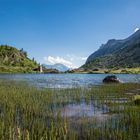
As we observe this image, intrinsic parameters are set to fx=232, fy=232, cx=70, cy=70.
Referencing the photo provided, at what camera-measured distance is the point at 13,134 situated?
15.8 metres

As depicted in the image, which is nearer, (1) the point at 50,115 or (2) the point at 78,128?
(2) the point at 78,128

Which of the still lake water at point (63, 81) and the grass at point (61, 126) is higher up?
the still lake water at point (63, 81)

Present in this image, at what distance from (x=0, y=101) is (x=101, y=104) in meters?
13.1

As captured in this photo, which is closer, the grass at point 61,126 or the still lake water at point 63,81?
the grass at point 61,126

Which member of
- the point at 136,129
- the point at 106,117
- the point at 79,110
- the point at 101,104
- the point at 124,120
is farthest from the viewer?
A: the point at 101,104

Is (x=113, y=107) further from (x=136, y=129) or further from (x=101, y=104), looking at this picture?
(x=136, y=129)

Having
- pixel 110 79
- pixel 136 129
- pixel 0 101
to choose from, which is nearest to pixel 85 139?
pixel 136 129

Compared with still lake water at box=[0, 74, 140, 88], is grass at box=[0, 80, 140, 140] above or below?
below

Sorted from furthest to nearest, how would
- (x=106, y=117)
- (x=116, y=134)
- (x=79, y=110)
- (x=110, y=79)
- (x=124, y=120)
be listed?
(x=110, y=79)
(x=79, y=110)
(x=106, y=117)
(x=124, y=120)
(x=116, y=134)

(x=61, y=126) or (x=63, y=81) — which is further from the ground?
(x=63, y=81)

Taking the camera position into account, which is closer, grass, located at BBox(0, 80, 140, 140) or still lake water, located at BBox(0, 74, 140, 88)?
grass, located at BBox(0, 80, 140, 140)

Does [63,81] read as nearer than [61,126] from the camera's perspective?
No

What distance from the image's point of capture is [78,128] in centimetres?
1827

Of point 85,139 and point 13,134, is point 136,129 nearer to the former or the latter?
point 85,139
